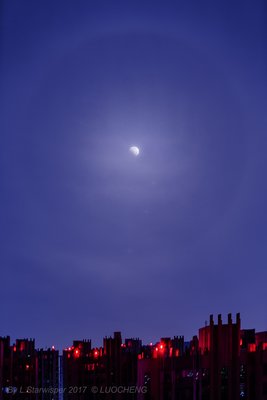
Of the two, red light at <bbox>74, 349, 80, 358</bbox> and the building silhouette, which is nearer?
the building silhouette

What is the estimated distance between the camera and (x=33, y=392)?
1639 centimetres

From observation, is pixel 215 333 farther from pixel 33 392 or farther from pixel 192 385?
pixel 33 392

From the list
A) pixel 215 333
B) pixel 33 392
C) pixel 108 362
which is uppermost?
pixel 215 333

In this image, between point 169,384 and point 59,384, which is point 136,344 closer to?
point 59,384

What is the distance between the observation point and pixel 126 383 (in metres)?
14.4

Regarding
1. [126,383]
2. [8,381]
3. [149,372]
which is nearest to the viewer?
[149,372]

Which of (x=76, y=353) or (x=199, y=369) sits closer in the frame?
(x=199, y=369)

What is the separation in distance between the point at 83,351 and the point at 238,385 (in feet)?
27.7

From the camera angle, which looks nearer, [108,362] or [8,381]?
[108,362]

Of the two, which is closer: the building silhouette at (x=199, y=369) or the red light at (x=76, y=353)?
the building silhouette at (x=199, y=369)

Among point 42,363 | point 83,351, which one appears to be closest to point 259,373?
point 83,351

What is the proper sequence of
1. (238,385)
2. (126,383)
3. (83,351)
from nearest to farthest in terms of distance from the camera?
(238,385), (126,383), (83,351)

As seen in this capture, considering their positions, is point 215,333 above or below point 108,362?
above

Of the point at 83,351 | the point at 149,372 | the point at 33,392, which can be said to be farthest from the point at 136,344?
the point at 149,372
